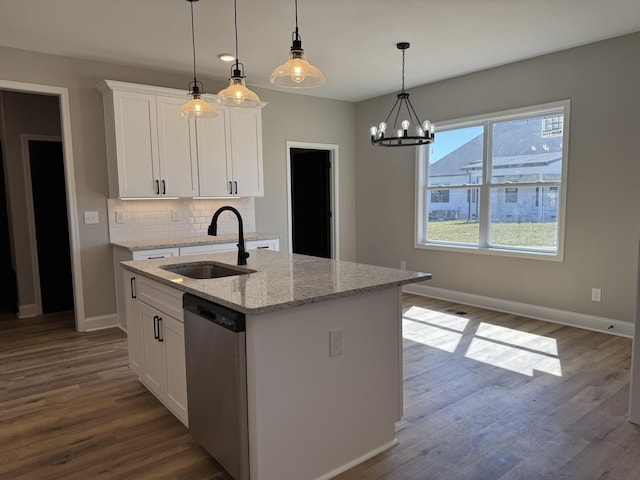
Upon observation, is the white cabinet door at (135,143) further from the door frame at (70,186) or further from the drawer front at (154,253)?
the drawer front at (154,253)

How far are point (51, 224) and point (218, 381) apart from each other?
4.37m

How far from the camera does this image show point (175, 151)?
15.1 feet

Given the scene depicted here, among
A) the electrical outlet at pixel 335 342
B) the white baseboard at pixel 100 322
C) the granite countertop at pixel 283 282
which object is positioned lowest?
the white baseboard at pixel 100 322

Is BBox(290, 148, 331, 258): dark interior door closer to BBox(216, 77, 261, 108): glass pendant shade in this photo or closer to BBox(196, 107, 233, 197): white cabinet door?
BBox(196, 107, 233, 197): white cabinet door

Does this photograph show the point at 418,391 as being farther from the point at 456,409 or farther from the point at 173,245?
the point at 173,245

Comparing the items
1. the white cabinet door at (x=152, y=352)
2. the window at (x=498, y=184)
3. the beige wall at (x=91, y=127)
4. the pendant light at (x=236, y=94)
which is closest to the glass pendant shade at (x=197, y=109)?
the pendant light at (x=236, y=94)

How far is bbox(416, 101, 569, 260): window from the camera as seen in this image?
4520mm

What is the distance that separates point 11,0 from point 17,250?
3.05m

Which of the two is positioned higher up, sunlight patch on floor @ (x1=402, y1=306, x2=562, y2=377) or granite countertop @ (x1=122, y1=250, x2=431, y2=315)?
granite countertop @ (x1=122, y1=250, x2=431, y2=315)

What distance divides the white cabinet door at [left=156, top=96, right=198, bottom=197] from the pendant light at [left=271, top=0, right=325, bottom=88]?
2517 mm

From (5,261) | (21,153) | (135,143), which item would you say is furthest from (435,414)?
(5,261)

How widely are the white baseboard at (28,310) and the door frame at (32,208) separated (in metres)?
0.02

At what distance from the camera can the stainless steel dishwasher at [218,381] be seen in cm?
185

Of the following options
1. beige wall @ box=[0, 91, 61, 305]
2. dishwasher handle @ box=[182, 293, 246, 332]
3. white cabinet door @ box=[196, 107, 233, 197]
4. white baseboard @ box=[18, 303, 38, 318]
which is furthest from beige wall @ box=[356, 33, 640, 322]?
white baseboard @ box=[18, 303, 38, 318]
